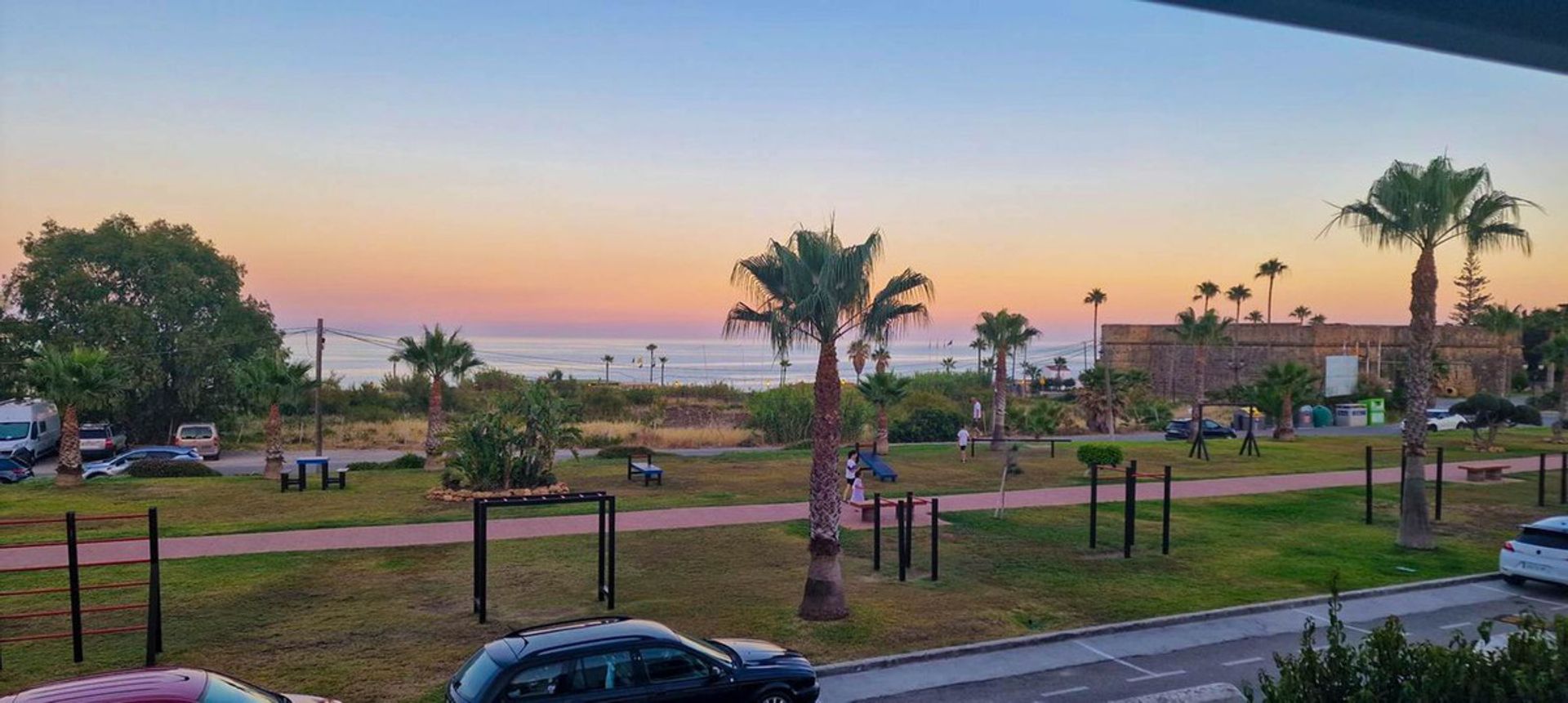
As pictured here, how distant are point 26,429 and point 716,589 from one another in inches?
1434

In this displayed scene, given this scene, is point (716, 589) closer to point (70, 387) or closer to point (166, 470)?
point (70, 387)

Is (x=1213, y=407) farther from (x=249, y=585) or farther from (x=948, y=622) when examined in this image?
(x=249, y=585)

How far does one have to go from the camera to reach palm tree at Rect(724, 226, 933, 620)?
42.0 feet

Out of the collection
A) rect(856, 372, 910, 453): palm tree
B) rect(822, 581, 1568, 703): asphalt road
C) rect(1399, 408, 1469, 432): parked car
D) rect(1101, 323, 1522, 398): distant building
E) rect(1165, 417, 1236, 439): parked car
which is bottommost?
rect(822, 581, 1568, 703): asphalt road

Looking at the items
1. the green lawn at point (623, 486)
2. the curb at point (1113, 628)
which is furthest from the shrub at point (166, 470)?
the curb at point (1113, 628)

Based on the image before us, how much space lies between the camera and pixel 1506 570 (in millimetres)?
14859

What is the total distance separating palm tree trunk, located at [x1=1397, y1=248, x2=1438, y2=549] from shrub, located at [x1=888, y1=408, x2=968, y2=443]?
2601 cm

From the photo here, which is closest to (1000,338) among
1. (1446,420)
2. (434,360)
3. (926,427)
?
(926,427)

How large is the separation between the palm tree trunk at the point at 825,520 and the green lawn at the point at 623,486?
10.1 meters

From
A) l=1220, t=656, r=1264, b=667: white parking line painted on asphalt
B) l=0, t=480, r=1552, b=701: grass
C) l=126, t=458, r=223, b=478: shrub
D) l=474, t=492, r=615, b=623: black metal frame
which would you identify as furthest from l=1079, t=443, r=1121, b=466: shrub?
l=126, t=458, r=223, b=478: shrub

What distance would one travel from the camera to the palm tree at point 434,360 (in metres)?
29.8

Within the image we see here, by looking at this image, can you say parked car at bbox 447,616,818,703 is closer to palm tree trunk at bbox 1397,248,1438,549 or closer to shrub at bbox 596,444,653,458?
palm tree trunk at bbox 1397,248,1438,549

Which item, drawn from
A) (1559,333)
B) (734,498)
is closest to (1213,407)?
(1559,333)

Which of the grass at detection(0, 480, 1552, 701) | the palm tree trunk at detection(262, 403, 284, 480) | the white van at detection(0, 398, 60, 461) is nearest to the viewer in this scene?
the grass at detection(0, 480, 1552, 701)
